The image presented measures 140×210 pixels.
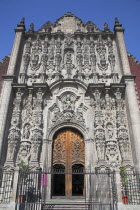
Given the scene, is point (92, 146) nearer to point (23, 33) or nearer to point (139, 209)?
point (139, 209)

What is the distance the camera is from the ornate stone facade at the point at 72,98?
10742 millimetres

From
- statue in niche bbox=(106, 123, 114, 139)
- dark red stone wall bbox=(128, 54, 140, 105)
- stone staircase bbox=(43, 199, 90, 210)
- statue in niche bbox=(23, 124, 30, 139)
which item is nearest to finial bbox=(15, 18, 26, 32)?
statue in niche bbox=(23, 124, 30, 139)

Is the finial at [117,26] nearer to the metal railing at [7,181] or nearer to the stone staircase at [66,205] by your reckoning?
the stone staircase at [66,205]

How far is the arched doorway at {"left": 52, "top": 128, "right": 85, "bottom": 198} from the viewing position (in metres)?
10.7

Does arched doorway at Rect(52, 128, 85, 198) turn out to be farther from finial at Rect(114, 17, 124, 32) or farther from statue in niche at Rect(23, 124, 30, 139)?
finial at Rect(114, 17, 124, 32)

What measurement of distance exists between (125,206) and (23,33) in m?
14.7

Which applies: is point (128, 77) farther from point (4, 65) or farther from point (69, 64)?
point (4, 65)

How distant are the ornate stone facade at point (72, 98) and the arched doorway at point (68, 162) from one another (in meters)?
0.09

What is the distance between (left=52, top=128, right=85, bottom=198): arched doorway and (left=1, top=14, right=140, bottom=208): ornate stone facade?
92 millimetres

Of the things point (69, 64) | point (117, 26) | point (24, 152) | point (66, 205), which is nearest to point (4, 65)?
point (69, 64)

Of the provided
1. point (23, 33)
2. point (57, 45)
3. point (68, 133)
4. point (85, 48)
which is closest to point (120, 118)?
point (68, 133)

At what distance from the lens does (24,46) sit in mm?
15445

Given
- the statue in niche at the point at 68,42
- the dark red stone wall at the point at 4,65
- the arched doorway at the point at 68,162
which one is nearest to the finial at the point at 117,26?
the statue in niche at the point at 68,42

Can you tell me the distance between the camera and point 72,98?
13.0 m
